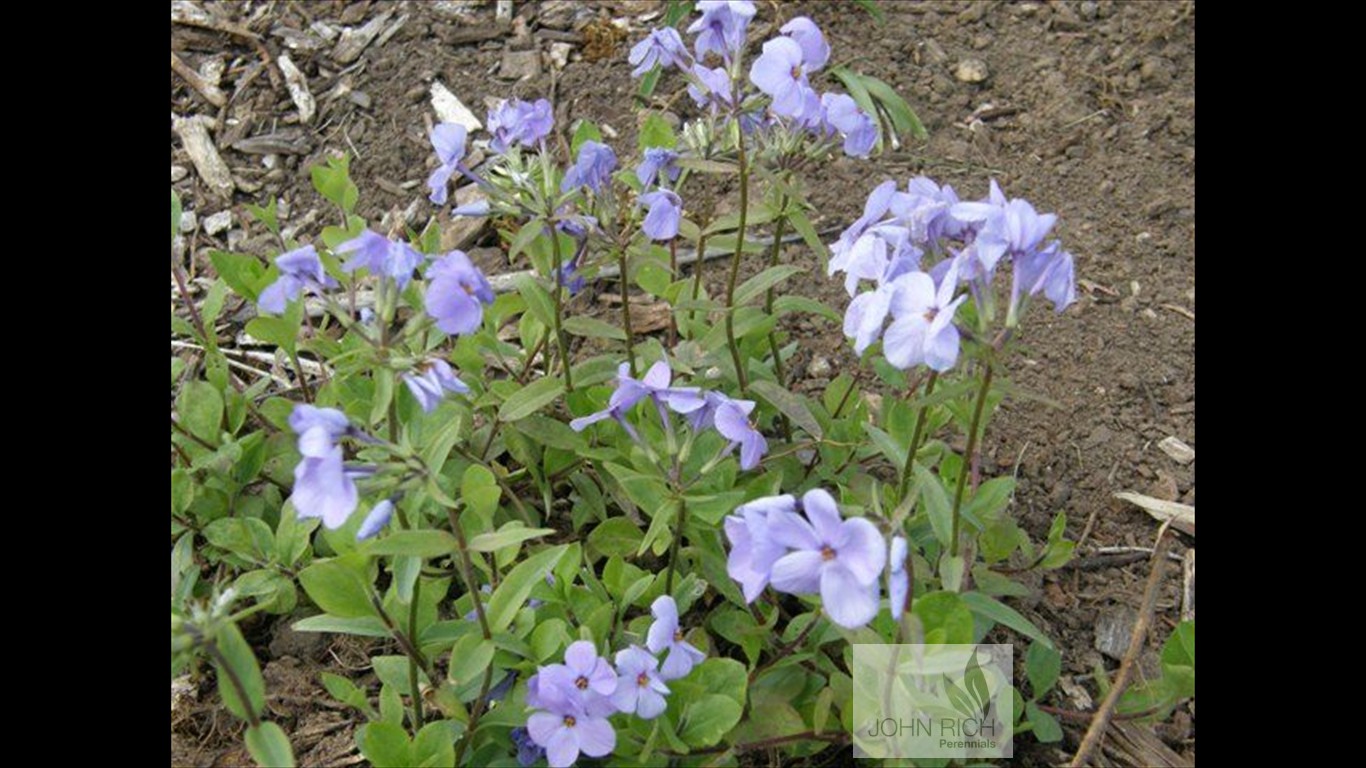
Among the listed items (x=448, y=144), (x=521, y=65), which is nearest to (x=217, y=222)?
(x=521, y=65)

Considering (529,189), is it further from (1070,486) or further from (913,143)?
(913,143)

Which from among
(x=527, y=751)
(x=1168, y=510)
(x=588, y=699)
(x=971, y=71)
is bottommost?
(x=1168, y=510)

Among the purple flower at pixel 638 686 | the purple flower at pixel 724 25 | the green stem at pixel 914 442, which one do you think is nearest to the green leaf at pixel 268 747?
the purple flower at pixel 638 686

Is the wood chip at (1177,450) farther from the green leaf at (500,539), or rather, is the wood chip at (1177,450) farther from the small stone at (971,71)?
Answer: the green leaf at (500,539)

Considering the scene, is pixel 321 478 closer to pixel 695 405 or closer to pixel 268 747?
pixel 268 747

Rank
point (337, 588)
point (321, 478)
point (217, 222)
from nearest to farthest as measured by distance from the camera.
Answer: point (321, 478), point (337, 588), point (217, 222)

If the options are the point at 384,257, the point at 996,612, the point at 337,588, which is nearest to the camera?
the point at 384,257

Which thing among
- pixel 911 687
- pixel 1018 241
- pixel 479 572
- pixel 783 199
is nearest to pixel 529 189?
pixel 783 199
